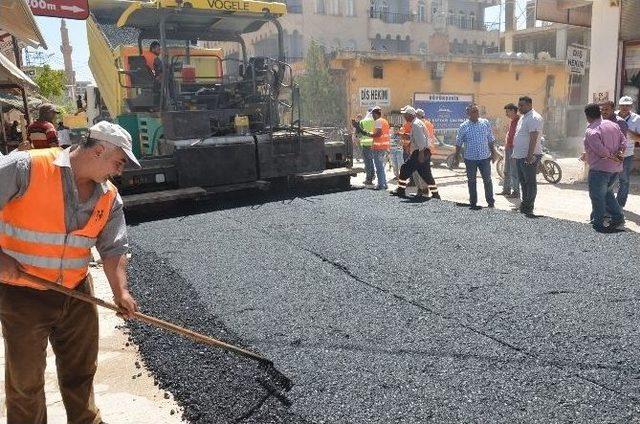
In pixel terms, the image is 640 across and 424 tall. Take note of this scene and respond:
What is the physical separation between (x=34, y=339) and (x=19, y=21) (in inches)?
221

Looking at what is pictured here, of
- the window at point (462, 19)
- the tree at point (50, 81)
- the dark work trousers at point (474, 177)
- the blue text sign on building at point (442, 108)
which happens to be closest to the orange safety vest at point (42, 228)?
the dark work trousers at point (474, 177)

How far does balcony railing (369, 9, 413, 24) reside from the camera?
29.4m

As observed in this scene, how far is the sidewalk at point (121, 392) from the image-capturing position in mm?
2424

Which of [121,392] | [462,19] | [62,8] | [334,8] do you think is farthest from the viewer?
[462,19]

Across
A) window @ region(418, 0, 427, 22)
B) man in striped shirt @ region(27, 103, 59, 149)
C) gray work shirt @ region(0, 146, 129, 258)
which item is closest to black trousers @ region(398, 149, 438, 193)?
man in striped shirt @ region(27, 103, 59, 149)

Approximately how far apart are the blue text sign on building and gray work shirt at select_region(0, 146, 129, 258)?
50.7 feet

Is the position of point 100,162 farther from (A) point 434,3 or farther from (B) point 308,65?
(A) point 434,3

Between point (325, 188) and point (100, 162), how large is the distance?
19.4 ft

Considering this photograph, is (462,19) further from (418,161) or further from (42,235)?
(42,235)

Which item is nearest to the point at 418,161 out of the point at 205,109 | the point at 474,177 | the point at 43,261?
the point at 474,177

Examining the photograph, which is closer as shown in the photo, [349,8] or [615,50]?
[615,50]

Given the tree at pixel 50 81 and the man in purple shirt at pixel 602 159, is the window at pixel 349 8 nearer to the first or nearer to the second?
the tree at pixel 50 81

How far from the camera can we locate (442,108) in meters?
17.2

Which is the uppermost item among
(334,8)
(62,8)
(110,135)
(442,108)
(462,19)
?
(462,19)
